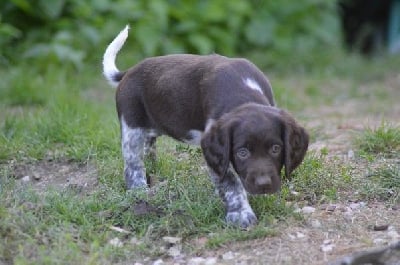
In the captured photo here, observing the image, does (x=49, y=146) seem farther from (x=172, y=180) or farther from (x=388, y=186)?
(x=388, y=186)

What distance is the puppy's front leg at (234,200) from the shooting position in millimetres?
5012

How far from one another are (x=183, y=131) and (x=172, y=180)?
0.36 m

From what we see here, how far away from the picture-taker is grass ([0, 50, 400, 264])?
4.78m

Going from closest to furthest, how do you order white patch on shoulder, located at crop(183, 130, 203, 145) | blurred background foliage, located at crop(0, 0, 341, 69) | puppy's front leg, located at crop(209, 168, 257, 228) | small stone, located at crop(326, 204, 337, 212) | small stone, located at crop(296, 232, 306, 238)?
small stone, located at crop(296, 232, 306, 238) → puppy's front leg, located at crop(209, 168, 257, 228) → small stone, located at crop(326, 204, 337, 212) → white patch on shoulder, located at crop(183, 130, 203, 145) → blurred background foliage, located at crop(0, 0, 341, 69)

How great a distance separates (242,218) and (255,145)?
0.52 m

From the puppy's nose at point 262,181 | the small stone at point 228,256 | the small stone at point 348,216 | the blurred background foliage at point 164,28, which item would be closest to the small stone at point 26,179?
the small stone at point 228,256

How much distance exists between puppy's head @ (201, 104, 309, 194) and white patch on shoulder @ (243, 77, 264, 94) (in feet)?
0.96

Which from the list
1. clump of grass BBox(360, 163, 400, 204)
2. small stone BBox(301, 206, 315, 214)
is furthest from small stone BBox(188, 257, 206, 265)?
clump of grass BBox(360, 163, 400, 204)

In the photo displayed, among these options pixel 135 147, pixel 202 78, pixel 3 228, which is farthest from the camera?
pixel 135 147

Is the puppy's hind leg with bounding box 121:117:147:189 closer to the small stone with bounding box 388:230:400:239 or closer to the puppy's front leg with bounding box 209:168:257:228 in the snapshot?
the puppy's front leg with bounding box 209:168:257:228

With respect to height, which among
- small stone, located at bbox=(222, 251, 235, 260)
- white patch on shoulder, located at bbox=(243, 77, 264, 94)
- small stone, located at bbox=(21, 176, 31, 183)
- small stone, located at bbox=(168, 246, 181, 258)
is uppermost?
white patch on shoulder, located at bbox=(243, 77, 264, 94)

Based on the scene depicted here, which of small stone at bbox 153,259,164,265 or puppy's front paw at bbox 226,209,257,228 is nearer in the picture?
small stone at bbox 153,259,164,265

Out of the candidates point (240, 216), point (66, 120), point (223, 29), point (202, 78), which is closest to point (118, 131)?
point (66, 120)

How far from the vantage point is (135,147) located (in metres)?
5.84
